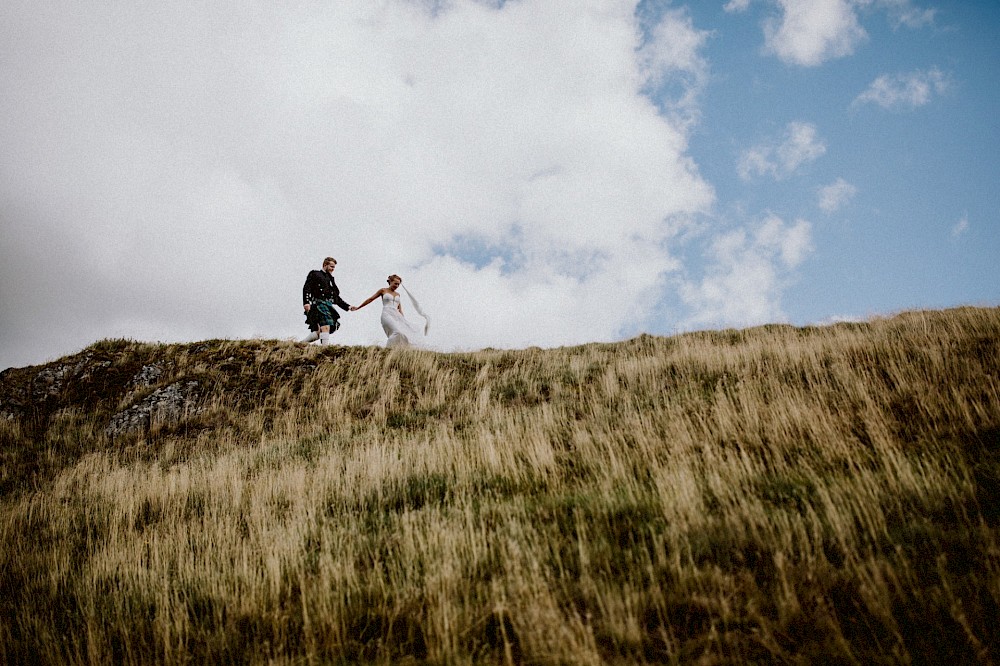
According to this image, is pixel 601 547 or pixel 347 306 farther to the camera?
pixel 347 306

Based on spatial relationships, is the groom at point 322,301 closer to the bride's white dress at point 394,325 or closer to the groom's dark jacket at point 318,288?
the groom's dark jacket at point 318,288

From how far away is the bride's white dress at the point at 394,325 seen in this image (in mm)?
14859

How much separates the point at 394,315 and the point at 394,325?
332 millimetres

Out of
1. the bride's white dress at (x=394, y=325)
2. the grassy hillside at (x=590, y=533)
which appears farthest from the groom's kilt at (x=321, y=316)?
the grassy hillside at (x=590, y=533)

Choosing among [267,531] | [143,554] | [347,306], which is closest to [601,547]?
[267,531]

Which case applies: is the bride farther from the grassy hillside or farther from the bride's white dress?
the grassy hillside

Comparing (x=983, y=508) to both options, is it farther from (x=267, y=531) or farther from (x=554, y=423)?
(x=267, y=531)

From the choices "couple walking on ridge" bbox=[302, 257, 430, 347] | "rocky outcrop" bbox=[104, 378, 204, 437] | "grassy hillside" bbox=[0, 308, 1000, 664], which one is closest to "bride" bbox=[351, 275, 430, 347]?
"couple walking on ridge" bbox=[302, 257, 430, 347]

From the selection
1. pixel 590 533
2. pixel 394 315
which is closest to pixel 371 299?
pixel 394 315

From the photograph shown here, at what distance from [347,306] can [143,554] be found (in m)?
10.4

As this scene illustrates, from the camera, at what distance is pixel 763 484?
151 inches

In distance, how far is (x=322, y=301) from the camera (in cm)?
1402

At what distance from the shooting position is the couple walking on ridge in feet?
45.6

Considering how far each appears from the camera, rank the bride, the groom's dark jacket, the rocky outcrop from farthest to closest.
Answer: the bride, the groom's dark jacket, the rocky outcrop
